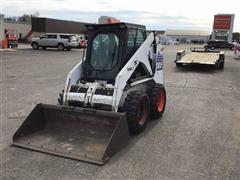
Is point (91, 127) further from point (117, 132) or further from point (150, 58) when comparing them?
point (150, 58)

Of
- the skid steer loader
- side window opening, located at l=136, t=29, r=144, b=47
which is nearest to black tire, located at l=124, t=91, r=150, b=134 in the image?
the skid steer loader

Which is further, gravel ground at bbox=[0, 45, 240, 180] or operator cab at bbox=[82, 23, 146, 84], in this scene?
operator cab at bbox=[82, 23, 146, 84]

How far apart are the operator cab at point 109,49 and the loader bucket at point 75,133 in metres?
1.09

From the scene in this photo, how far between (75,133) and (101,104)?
0.72m

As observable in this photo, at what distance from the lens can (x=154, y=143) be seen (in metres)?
5.82

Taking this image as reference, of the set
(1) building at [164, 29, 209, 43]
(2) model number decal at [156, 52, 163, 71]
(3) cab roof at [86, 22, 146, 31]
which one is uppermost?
(3) cab roof at [86, 22, 146, 31]

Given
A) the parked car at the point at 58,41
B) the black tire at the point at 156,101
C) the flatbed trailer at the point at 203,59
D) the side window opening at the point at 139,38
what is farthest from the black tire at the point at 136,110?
the parked car at the point at 58,41

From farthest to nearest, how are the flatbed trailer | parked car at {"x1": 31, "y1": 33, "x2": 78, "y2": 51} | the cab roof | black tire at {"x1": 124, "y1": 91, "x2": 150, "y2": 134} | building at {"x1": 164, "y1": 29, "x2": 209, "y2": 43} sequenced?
building at {"x1": 164, "y1": 29, "x2": 209, "y2": 43} < parked car at {"x1": 31, "y1": 33, "x2": 78, "y2": 51} < the flatbed trailer < the cab roof < black tire at {"x1": 124, "y1": 91, "x2": 150, "y2": 134}

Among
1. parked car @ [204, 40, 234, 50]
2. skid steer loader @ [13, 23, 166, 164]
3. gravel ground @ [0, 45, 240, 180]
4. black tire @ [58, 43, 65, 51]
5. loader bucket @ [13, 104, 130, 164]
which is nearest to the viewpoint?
gravel ground @ [0, 45, 240, 180]

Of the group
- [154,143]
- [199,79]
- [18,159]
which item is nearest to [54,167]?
[18,159]

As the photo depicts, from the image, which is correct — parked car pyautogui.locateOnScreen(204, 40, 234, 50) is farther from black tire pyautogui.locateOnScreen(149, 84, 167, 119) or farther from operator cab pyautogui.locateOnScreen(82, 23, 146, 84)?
operator cab pyautogui.locateOnScreen(82, 23, 146, 84)

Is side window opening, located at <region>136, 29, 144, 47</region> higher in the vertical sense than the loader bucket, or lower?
higher

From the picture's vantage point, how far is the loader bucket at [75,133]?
512cm

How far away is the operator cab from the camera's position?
21.2 ft
